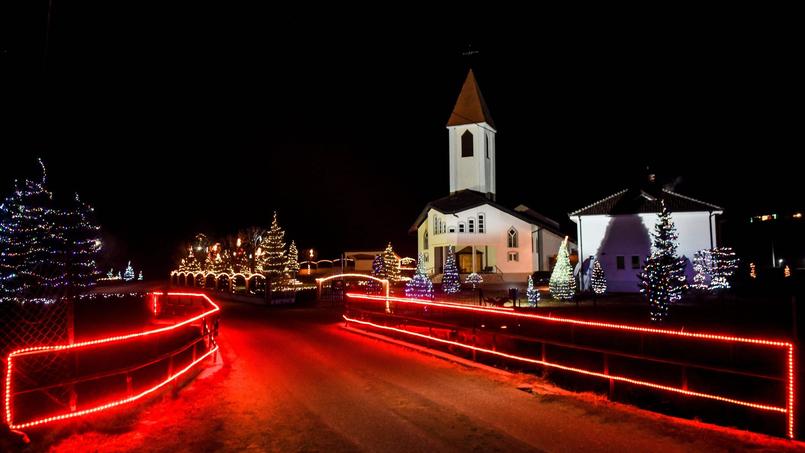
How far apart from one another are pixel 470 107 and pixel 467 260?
54.5 feet

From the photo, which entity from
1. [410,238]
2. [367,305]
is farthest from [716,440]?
[410,238]

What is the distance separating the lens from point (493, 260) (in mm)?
49781

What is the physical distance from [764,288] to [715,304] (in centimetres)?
974

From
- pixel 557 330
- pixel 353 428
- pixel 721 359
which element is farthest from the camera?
pixel 557 330

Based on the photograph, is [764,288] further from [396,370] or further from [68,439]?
[68,439]

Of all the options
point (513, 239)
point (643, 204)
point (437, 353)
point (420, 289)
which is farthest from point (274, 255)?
point (437, 353)

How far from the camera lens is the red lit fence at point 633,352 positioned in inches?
307

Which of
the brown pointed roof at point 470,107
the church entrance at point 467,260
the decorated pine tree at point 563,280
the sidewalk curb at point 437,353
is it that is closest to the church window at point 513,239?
the church entrance at point 467,260

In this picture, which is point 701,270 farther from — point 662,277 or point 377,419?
point 377,419

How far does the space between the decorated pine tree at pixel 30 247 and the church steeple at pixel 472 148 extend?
3703 centimetres

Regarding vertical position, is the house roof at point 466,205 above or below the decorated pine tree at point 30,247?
above

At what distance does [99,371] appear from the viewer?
1279cm

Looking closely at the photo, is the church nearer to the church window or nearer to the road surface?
the church window

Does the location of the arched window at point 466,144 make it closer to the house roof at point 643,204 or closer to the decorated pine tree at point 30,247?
the house roof at point 643,204
